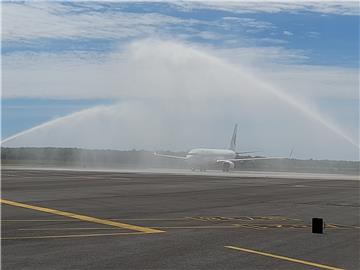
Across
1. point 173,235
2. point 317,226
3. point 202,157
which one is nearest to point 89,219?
point 173,235

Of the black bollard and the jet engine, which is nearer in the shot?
the black bollard

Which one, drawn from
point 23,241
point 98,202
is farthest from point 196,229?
point 98,202

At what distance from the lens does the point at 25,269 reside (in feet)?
29.4

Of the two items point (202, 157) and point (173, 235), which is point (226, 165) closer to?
point (202, 157)

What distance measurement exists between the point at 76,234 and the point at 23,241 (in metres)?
1.50

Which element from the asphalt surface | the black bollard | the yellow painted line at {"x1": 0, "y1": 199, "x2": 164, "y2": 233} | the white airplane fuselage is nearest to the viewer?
the asphalt surface

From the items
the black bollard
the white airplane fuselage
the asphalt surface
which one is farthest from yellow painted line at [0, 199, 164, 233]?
the white airplane fuselage

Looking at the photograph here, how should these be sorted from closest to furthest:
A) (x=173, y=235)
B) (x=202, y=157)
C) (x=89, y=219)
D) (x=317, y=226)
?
1. (x=173, y=235)
2. (x=317, y=226)
3. (x=89, y=219)
4. (x=202, y=157)

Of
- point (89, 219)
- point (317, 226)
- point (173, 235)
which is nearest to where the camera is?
point (173, 235)

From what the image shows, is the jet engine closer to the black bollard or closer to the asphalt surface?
the asphalt surface

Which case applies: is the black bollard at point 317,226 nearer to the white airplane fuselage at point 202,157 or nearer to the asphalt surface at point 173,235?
the asphalt surface at point 173,235

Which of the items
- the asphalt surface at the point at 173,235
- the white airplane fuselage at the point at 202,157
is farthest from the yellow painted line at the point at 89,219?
the white airplane fuselage at the point at 202,157

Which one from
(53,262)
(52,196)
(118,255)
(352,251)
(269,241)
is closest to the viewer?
(53,262)

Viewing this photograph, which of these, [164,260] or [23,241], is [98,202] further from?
[164,260]
